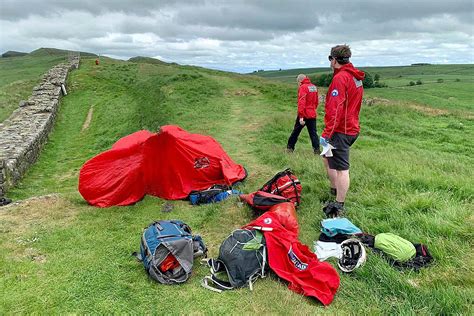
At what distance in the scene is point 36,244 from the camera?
623 cm

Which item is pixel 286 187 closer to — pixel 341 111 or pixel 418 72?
pixel 341 111

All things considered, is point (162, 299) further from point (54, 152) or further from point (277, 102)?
point (277, 102)

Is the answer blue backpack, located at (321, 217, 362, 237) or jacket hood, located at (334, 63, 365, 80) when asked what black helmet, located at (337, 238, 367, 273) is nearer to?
blue backpack, located at (321, 217, 362, 237)

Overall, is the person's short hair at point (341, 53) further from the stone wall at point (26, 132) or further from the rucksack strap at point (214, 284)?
the stone wall at point (26, 132)

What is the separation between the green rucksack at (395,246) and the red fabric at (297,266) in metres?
0.92

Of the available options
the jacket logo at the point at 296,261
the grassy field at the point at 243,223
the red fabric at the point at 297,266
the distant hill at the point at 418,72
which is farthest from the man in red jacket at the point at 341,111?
the distant hill at the point at 418,72

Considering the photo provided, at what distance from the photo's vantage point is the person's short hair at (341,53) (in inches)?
255

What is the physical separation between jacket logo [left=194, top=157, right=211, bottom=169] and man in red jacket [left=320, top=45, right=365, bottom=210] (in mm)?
3223

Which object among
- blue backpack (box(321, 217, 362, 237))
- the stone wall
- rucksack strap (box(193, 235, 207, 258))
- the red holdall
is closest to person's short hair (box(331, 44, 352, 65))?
the red holdall

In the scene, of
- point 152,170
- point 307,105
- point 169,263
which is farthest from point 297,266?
point 307,105

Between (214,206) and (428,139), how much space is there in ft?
38.1

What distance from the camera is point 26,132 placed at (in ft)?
48.5

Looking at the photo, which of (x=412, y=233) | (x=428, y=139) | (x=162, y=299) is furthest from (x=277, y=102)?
(x=162, y=299)

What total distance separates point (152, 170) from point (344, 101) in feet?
14.9
